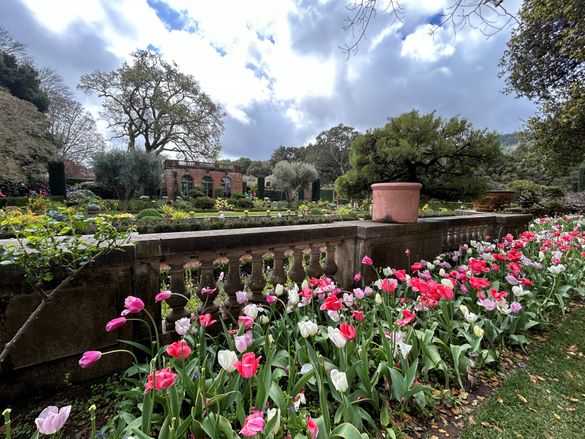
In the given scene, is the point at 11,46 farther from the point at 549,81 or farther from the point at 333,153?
the point at 333,153

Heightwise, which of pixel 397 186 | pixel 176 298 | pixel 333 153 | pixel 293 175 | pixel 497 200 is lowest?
pixel 176 298

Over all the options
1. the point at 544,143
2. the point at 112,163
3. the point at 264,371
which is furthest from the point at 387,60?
the point at 112,163

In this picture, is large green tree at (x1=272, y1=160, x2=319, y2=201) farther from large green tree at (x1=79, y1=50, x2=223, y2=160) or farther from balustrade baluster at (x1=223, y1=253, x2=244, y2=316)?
balustrade baluster at (x1=223, y1=253, x2=244, y2=316)

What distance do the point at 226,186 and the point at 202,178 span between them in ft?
9.25

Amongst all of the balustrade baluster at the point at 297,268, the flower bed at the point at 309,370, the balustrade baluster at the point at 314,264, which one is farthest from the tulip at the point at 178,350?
the balustrade baluster at the point at 314,264

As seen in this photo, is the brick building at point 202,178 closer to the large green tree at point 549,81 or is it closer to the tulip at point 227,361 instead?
the large green tree at point 549,81

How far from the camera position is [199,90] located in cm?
2141

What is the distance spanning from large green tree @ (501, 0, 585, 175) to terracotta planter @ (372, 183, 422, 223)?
8494mm

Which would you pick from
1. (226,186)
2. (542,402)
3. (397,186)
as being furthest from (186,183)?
(542,402)

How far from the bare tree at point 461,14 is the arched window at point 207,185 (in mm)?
27608

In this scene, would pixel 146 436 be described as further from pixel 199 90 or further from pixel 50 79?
pixel 50 79

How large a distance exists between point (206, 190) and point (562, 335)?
95.3 ft

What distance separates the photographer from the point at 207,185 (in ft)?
94.4

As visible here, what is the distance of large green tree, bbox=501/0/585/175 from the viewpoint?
318 inches
